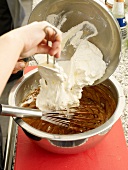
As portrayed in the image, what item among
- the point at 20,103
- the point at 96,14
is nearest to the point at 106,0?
the point at 96,14

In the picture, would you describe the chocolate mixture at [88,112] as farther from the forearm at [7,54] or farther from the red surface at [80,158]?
the forearm at [7,54]

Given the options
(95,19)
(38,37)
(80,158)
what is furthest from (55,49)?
(80,158)

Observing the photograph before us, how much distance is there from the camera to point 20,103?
39.4 inches

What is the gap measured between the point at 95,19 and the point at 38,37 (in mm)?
220

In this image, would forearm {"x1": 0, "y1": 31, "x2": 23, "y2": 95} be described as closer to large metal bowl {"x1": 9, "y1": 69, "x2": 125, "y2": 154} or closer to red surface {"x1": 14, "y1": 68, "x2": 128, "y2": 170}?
large metal bowl {"x1": 9, "y1": 69, "x2": 125, "y2": 154}

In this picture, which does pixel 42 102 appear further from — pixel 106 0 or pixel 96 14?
pixel 106 0

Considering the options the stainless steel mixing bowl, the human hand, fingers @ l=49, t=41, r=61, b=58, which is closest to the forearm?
the human hand

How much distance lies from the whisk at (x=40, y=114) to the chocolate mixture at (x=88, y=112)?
32 millimetres

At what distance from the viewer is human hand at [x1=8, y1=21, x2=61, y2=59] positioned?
0.73 meters

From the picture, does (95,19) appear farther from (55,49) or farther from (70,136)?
(70,136)

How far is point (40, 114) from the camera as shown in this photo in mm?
841

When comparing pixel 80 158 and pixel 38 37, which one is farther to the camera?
pixel 80 158

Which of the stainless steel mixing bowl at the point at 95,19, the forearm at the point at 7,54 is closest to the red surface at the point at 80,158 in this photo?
the stainless steel mixing bowl at the point at 95,19

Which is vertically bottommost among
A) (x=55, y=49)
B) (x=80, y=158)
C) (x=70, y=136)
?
(x=80, y=158)
